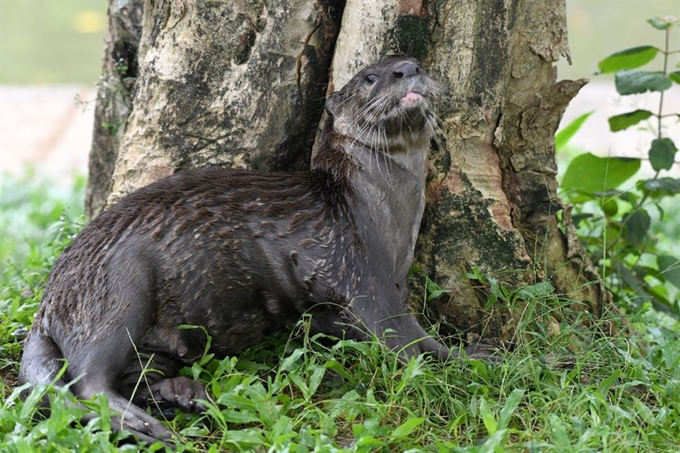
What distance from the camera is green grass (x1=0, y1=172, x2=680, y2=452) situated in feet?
8.93

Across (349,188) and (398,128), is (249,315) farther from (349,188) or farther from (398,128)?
(398,128)

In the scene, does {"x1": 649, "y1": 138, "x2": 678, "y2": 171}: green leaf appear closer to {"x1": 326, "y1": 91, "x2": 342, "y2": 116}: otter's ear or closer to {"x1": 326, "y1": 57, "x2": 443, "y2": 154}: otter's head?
{"x1": 326, "y1": 57, "x2": 443, "y2": 154}: otter's head

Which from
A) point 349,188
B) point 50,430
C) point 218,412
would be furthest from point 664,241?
point 50,430

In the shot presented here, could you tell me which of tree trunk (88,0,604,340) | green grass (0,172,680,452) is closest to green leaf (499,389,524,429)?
green grass (0,172,680,452)

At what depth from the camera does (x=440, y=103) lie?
3.73 m

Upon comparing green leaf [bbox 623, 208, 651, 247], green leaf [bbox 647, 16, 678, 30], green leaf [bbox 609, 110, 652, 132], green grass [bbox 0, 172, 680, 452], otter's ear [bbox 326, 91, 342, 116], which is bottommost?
green grass [bbox 0, 172, 680, 452]

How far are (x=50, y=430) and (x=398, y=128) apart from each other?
5.57 feet

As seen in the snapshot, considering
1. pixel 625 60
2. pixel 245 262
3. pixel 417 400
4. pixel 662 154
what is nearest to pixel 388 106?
pixel 245 262

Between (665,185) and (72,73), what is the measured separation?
9867 mm

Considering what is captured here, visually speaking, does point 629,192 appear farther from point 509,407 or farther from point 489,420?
point 489,420

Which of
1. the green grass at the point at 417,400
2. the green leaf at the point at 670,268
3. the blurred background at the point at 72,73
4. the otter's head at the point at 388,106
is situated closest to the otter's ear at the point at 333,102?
the otter's head at the point at 388,106

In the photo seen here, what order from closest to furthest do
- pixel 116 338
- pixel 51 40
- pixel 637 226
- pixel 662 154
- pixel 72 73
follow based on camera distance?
pixel 116 338
pixel 662 154
pixel 637 226
pixel 72 73
pixel 51 40

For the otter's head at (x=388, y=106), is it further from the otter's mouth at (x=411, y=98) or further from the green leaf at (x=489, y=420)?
the green leaf at (x=489, y=420)

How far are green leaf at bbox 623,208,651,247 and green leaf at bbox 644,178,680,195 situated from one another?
15 cm
